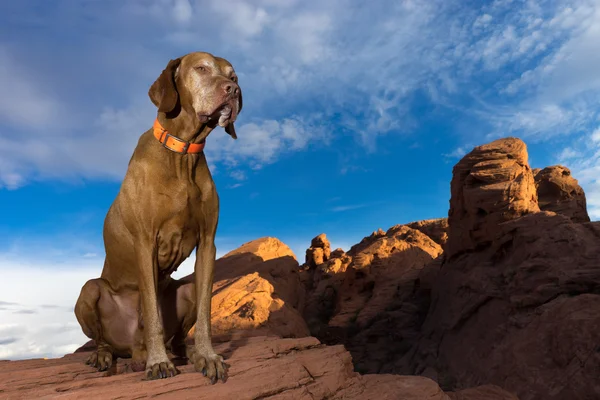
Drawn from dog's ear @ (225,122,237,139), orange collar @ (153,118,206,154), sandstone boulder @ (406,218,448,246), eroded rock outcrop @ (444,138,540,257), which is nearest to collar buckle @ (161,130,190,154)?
orange collar @ (153,118,206,154)

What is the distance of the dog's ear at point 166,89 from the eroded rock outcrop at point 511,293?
11.4 metres

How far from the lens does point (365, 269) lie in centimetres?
2662

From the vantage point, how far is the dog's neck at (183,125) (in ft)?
12.2

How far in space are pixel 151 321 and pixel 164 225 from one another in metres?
0.84

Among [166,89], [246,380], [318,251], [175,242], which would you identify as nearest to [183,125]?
[166,89]

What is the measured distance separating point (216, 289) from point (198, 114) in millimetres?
13307

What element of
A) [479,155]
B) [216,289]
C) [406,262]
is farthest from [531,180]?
[216,289]

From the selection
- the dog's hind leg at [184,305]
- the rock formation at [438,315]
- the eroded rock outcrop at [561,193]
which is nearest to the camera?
the rock formation at [438,315]

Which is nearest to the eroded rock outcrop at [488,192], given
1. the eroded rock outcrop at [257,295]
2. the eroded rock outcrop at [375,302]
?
the eroded rock outcrop at [375,302]

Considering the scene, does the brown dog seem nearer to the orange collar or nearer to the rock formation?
the orange collar

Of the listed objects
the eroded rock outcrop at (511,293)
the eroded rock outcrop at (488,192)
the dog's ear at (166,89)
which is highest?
the eroded rock outcrop at (488,192)

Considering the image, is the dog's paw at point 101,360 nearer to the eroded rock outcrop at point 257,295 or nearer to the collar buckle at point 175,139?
the collar buckle at point 175,139

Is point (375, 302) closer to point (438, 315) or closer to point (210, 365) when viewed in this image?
point (438, 315)

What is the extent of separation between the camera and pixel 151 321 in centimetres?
354
